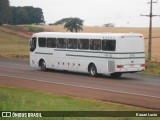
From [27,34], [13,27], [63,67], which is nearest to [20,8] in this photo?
[13,27]

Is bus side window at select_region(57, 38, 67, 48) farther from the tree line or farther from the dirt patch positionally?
the tree line

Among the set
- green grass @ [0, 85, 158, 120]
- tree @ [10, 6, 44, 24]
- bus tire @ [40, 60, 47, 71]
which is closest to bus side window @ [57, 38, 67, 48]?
bus tire @ [40, 60, 47, 71]

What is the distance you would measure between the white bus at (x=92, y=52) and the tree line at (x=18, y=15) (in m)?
102

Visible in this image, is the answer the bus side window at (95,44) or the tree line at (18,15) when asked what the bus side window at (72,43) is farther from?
the tree line at (18,15)

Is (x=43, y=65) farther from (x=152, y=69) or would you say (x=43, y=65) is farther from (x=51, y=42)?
(x=152, y=69)

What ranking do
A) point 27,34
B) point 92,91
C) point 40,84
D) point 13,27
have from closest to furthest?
point 92,91 < point 40,84 < point 27,34 < point 13,27

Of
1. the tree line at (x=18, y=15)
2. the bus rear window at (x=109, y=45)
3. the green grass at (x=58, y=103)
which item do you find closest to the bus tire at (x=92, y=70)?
the bus rear window at (x=109, y=45)

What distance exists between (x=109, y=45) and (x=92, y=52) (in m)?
1.71

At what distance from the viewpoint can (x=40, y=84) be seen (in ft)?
85.4

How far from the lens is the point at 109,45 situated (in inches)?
1178

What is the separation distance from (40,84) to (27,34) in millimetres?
91294

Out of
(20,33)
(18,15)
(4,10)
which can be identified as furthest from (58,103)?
(18,15)

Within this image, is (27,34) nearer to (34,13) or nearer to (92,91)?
(34,13)

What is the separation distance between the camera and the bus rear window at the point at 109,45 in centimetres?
2961
